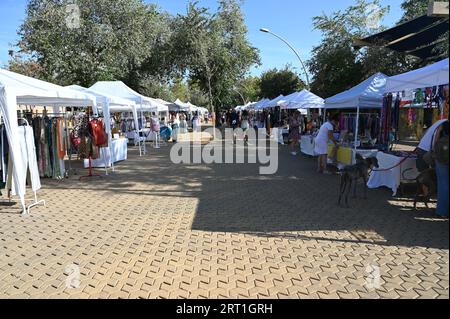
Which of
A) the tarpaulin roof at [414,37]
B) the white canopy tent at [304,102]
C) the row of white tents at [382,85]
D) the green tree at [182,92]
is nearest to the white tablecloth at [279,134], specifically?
the white canopy tent at [304,102]

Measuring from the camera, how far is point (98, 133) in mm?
9992

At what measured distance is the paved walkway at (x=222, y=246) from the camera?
12.5 ft

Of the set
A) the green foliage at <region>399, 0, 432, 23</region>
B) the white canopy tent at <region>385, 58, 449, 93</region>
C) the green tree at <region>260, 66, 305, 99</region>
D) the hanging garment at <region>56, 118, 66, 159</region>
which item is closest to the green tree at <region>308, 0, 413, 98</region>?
the green foliage at <region>399, 0, 432, 23</region>

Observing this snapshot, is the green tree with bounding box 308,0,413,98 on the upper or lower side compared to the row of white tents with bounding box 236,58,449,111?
upper

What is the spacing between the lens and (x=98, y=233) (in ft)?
18.5

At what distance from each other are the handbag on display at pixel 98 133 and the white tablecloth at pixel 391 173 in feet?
22.1

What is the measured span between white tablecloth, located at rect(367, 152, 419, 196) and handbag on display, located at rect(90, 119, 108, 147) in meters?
6.72

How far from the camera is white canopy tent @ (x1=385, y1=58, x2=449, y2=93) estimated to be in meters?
5.91

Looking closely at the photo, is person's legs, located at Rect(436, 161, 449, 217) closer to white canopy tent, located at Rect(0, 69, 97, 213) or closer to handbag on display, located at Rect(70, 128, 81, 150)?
white canopy tent, located at Rect(0, 69, 97, 213)

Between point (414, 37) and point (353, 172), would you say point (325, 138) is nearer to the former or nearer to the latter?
point (353, 172)

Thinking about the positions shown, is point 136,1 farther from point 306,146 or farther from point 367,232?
point 367,232

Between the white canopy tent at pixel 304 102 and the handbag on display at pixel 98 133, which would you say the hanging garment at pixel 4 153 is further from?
the white canopy tent at pixel 304 102
